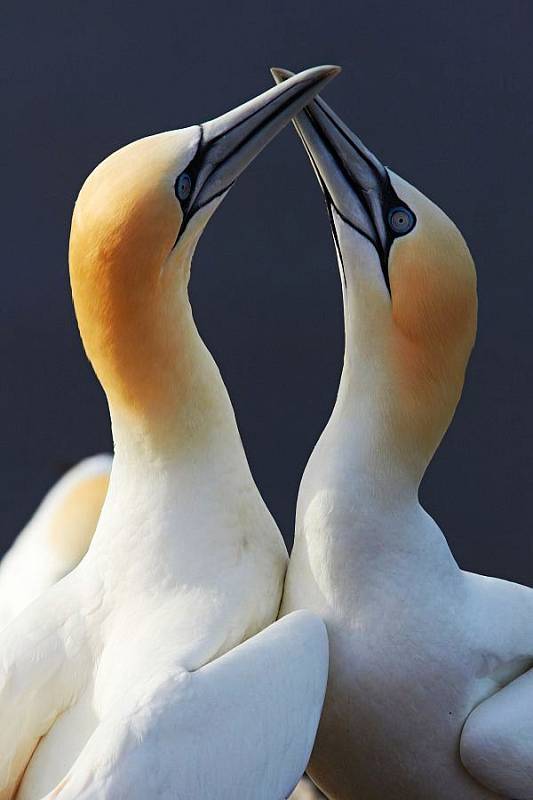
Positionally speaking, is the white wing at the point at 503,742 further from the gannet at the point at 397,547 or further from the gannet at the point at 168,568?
the gannet at the point at 168,568

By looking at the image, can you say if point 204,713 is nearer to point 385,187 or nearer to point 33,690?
point 33,690

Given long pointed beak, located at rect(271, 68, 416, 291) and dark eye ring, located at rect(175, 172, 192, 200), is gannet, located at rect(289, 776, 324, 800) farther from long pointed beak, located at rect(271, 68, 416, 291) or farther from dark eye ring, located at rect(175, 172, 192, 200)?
dark eye ring, located at rect(175, 172, 192, 200)

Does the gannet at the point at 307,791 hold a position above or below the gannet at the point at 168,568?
below

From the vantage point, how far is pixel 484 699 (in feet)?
12.1

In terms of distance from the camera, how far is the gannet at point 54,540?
475cm

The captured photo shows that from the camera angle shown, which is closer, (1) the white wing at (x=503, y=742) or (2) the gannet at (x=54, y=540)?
(1) the white wing at (x=503, y=742)

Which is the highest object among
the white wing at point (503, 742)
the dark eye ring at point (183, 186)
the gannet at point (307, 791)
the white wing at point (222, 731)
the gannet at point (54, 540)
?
the dark eye ring at point (183, 186)

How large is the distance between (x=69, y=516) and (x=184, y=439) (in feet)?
4.08

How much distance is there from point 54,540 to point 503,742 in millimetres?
1808

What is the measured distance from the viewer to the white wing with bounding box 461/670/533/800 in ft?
11.5

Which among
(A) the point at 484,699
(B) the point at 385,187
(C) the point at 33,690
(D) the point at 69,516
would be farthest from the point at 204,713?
(D) the point at 69,516

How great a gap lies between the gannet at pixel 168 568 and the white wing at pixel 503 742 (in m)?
0.40

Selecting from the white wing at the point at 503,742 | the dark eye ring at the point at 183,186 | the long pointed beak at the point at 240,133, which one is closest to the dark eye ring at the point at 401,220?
the long pointed beak at the point at 240,133

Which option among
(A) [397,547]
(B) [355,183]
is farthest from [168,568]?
(B) [355,183]
